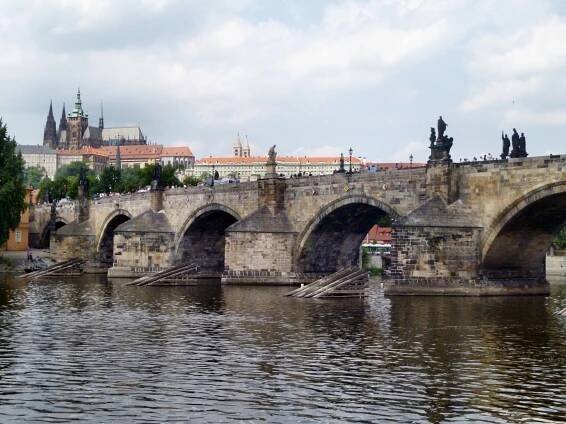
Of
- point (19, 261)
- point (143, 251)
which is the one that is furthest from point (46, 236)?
point (143, 251)

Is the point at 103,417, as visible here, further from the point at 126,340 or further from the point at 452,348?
the point at 452,348

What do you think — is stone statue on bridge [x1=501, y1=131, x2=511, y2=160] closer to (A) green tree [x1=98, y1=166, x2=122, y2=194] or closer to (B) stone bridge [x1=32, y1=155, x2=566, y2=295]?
(B) stone bridge [x1=32, y1=155, x2=566, y2=295]

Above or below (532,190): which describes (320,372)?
below

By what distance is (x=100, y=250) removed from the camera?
244ft

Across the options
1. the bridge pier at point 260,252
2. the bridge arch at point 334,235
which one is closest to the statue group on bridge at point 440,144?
the bridge arch at point 334,235

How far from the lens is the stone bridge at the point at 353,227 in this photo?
123 feet

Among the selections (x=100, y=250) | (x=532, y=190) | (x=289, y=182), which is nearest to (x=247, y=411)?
(x=532, y=190)

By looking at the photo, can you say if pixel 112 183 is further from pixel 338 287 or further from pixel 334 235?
pixel 338 287

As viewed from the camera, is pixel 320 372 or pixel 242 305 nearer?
pixel 320 372

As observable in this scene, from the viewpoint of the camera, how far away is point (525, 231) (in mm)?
37906

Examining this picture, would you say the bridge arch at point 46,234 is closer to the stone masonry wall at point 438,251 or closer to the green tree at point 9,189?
the green tree at point 9,189

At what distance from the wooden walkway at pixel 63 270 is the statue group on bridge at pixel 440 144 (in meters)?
32.2

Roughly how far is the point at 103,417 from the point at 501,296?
2687cm

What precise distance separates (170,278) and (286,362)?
32890 mm
